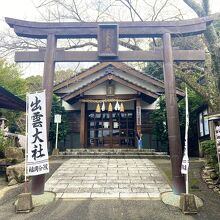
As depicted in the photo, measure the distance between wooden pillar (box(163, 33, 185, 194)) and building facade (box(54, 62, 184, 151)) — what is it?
28.2ft

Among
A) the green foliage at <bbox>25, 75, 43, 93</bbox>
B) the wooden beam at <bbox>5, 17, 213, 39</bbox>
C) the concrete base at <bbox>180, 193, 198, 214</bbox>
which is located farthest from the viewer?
the green foliage at <bbox>25, 75, 43, 93</bbox>

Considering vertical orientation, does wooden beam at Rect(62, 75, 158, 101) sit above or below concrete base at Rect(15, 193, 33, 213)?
above

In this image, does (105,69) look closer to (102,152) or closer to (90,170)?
(102,152)

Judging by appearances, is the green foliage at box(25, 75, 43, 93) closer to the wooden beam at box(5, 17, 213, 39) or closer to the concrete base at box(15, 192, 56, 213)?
the wooden beam at box(5, 17, 213, 39)

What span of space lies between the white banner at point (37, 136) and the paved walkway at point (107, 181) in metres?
1.42

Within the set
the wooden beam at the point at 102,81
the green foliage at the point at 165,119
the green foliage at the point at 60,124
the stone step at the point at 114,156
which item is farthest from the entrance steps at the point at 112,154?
the wooden beam at the point at 102,81

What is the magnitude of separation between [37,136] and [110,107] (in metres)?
10.2

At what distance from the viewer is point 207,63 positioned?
11.3m

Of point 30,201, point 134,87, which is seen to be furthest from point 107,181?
point 134,87

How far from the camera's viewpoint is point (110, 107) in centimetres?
1727

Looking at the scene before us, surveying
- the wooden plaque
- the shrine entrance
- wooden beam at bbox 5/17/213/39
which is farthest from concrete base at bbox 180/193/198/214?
the shrine entrance

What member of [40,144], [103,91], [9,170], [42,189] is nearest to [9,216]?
[42,189]

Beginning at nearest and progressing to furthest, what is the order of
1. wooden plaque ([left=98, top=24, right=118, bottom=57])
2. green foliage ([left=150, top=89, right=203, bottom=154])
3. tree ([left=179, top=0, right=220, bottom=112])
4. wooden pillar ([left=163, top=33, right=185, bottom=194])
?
1. wooden pillar ([left=163, top=33, right=185, bottom=194])
2. wooden plaque ([left=98, top=24, right=118, bottom=57])
3. tree ([left=179, top=0, right=220, bottom=112])
4. green foliage ([left=150, top=89, right=203, bottom=154])

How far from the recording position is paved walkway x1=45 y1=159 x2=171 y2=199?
315 inches
